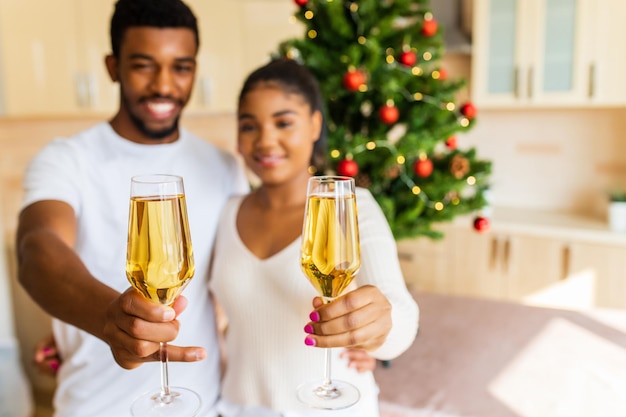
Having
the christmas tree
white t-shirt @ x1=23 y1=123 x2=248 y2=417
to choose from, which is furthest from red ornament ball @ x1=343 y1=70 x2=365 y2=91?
white t-shirt @ x1=23 y1=123 x2=248 y2=417

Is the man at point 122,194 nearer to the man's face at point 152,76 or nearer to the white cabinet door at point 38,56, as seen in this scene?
the man's face at point 152,76

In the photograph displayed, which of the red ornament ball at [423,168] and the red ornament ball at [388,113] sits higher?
the red ornament ball at [388,113]

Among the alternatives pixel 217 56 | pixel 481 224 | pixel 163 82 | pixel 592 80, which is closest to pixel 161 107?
pixel 163 82

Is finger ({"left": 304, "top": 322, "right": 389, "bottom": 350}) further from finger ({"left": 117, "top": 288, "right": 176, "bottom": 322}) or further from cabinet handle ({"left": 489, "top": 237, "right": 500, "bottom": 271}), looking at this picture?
cabinet handle ({"left": 489, "top": 237, "right": 500, "bottom": 271})

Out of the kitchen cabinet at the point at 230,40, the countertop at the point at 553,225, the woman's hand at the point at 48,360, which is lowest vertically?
the countertop at the point at 553,225

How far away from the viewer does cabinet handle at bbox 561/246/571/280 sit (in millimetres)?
2768

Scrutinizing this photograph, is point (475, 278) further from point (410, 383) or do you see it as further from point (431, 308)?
point (410, 383)

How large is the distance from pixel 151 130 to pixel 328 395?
1.94 ft

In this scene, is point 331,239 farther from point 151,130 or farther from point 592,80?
point 592,80

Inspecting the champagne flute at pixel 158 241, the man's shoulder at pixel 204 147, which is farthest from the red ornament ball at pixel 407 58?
the champagne flute at pixel 158 241

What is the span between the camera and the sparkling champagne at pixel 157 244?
1.98 ft

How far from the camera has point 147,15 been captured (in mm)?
947

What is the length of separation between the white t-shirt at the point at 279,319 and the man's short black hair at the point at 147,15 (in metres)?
0.40

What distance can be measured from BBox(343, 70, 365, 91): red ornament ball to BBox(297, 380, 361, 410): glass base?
0.93m
